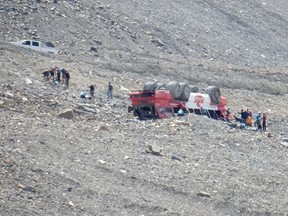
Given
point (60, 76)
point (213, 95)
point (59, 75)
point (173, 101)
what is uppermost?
point (173, 101)

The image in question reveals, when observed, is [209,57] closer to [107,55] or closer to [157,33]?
[157,33]

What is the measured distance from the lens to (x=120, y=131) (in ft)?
99.0

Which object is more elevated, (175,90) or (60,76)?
(175,90)

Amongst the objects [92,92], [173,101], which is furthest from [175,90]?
[92,92]

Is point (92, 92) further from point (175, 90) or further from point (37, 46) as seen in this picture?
point (37, 46)

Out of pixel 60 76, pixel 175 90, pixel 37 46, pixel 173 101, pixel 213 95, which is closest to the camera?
pixel 173 101

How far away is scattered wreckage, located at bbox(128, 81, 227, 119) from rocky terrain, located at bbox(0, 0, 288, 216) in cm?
65

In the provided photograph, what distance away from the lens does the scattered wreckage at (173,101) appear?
117 ft

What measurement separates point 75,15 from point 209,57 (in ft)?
26.1

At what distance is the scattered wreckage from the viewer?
3559 centimetres

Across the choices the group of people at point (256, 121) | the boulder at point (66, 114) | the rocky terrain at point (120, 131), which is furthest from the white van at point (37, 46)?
the boulder at point (66, 114)

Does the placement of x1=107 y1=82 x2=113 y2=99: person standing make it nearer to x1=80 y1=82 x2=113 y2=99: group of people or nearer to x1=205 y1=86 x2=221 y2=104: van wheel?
x1=80 y1=82 x2=113 y2=99: group of people

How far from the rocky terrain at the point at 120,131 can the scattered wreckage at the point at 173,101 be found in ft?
2.14

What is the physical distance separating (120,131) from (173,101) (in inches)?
254
